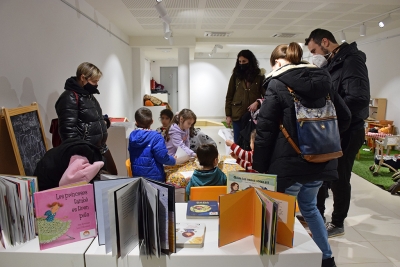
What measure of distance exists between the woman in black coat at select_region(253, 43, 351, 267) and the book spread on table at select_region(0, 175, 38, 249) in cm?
118

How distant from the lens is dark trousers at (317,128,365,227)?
2336 millimetres

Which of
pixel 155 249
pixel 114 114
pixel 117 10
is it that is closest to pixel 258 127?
pixel 155 249

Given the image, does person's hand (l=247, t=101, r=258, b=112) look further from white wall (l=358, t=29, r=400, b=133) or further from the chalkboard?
white wall (l=358, t=29, r=400, b=133)

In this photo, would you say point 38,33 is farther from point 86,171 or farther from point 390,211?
point 390,211

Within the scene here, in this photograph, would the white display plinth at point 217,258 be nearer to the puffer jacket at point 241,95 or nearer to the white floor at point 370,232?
the white floor at point 370,232

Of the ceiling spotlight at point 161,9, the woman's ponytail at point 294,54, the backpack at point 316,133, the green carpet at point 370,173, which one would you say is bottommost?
the green carpet at point 370,173

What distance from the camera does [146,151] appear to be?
2479 millimetres

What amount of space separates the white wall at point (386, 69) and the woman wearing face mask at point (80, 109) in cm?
648

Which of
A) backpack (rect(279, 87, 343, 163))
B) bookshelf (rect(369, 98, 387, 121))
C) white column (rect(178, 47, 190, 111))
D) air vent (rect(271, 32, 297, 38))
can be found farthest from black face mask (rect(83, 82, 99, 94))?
bookshelf (rect(369, 98, 387, 121))

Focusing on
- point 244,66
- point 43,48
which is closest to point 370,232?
point 244,66

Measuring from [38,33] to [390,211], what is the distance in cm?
409

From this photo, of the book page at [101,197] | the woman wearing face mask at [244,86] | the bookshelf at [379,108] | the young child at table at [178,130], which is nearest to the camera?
the book page at [101,197]

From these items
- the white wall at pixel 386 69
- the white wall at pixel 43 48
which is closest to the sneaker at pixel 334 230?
the white wall at pixel 43 48

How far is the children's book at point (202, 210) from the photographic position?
1.48 meters
